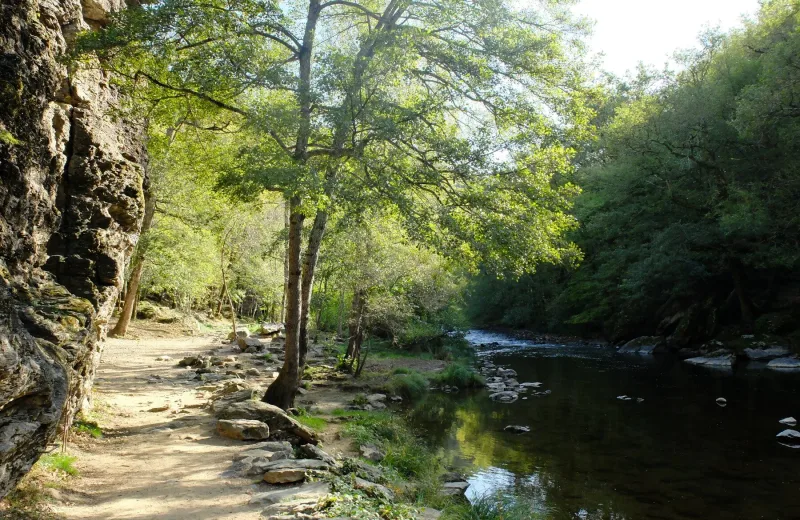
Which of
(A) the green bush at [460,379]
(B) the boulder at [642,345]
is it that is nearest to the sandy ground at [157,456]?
(A) the green bush at [460,379]

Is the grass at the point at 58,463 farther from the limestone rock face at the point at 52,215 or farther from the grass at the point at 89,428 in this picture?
the grass at the point at 89,428

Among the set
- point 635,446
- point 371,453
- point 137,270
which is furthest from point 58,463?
point 137,270

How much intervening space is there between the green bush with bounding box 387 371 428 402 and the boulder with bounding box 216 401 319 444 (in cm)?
772

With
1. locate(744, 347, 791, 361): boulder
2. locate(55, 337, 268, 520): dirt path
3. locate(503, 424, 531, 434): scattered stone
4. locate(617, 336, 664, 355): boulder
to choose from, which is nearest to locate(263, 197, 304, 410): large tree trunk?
locate(55, 337, 268, 520): dirt path

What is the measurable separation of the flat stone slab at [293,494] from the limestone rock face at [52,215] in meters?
2.36

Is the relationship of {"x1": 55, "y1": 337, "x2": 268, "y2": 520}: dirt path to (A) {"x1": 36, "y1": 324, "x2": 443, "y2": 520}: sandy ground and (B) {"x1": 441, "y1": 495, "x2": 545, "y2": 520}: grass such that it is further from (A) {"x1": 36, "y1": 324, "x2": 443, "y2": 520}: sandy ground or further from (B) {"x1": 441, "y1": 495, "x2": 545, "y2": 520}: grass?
(B) {"x1": 441, "y1": 495, "x2": 545, "y2": 520}: grass

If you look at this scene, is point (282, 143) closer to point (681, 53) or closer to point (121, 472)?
point (121, 472)

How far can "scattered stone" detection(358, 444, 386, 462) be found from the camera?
9312 mm

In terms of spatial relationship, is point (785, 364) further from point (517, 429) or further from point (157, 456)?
point (157, 456)

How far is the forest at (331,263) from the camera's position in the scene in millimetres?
5816

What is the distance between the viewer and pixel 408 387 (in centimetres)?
1717

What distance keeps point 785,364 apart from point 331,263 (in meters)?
19.5

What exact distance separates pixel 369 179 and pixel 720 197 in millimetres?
25348

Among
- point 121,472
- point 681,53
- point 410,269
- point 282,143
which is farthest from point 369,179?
point 681,53
